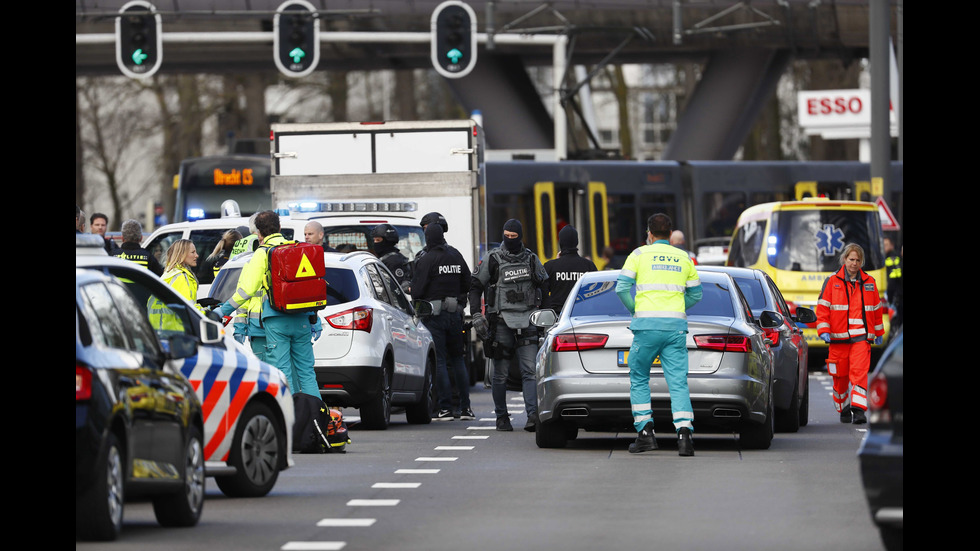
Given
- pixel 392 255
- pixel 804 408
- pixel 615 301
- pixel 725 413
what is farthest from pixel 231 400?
pixel 392 255

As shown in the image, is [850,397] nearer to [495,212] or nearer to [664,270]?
[664,270]

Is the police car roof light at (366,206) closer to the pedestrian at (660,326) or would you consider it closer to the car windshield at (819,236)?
the car windshield at (819,236)

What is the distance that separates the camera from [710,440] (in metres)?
15.3

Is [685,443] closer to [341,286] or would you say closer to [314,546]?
[341,286]

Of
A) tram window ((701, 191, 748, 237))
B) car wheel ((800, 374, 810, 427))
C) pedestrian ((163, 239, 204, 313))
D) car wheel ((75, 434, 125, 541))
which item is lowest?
car wheel ((800, 374, 810, 427))

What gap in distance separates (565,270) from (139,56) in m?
18.0

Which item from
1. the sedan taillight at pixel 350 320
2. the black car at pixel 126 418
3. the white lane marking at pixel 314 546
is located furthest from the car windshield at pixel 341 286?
the white lane marking at pixel 314 546

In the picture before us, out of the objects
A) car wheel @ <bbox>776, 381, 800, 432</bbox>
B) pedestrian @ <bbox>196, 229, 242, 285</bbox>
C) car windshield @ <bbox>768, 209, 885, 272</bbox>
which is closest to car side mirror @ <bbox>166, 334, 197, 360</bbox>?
pedestrian @ <bbox>196, 229, 242, 285</bbox>

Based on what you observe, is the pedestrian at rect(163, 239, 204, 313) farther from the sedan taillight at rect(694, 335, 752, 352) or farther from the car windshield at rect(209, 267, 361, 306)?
the sedan taillight at rect(694, 335, 752, 352)

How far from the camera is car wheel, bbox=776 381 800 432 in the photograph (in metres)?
16.0

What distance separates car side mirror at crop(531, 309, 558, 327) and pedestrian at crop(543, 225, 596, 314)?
7.51 feet

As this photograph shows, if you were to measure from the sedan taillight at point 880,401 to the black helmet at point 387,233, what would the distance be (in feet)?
38.5
